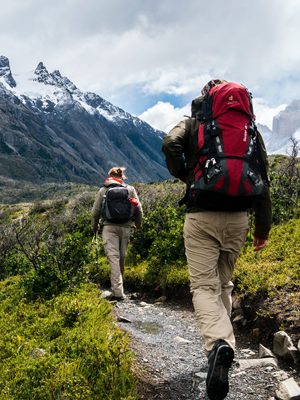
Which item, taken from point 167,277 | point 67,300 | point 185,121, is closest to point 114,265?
point 167,277

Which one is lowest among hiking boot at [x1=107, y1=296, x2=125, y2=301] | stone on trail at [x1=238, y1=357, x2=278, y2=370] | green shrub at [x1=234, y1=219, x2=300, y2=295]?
hiking boot at [x1=107, y1=296, x2=125, y2=301]

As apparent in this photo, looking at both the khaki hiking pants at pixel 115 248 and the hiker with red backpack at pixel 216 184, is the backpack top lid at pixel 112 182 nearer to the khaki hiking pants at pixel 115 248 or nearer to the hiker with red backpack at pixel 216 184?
the khaki hiking pants at pixel 115 248

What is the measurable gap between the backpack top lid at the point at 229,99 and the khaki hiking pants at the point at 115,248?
5189 mm

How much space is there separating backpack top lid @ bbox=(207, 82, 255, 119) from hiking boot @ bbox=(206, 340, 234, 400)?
6.96 ft

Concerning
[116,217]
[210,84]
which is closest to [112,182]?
[116,217]

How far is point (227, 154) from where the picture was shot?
12.4 ft

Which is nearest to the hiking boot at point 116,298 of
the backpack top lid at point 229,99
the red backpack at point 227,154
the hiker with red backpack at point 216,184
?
the hiker with red backpack at point 216,184

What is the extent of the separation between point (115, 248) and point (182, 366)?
Result: 421cm

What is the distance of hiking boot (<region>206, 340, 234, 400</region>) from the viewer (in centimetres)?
345

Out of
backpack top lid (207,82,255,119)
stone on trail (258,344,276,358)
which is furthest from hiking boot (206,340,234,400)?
backpack top lid (207,82,255,119)

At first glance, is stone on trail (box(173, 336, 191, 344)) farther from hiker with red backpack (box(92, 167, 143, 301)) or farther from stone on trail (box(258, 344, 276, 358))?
hiker with red backpack (box(92, 167, 143, 301))

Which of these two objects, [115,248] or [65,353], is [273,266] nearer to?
[115,248]

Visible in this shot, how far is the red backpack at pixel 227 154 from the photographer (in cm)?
377

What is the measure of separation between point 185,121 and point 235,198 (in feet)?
3.21
